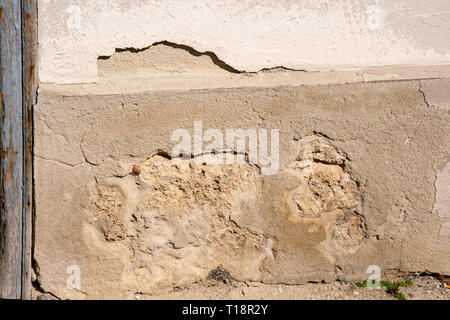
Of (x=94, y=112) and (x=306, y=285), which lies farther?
(x=306, y=285)

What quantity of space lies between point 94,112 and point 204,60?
1.67 ft

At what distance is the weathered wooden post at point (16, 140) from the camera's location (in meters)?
1.79

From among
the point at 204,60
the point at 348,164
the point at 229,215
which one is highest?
the point at 204,60

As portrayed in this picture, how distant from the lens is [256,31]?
1.79 metres

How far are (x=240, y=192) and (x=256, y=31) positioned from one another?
0.68 metres

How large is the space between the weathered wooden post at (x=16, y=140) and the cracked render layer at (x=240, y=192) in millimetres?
82

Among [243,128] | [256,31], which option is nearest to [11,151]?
[243,128]

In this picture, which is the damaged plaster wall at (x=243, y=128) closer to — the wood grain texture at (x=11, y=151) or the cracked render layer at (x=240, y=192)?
the cracked render layer at (x=240, y=192)

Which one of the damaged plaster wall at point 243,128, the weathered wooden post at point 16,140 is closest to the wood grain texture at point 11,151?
the weathered wooden post at point 16,140

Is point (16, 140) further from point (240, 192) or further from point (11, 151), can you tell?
point (240, 192)

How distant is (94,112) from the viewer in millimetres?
1794

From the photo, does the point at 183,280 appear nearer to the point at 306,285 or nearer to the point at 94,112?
the point at 306,285

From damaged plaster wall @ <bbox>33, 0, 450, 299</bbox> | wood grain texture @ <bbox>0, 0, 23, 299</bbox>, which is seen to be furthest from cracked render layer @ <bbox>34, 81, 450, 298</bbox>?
wood grain texture @ <bbox>0, 0, 23, 299</bbox>

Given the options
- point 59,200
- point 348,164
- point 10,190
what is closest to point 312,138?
point 348,164
